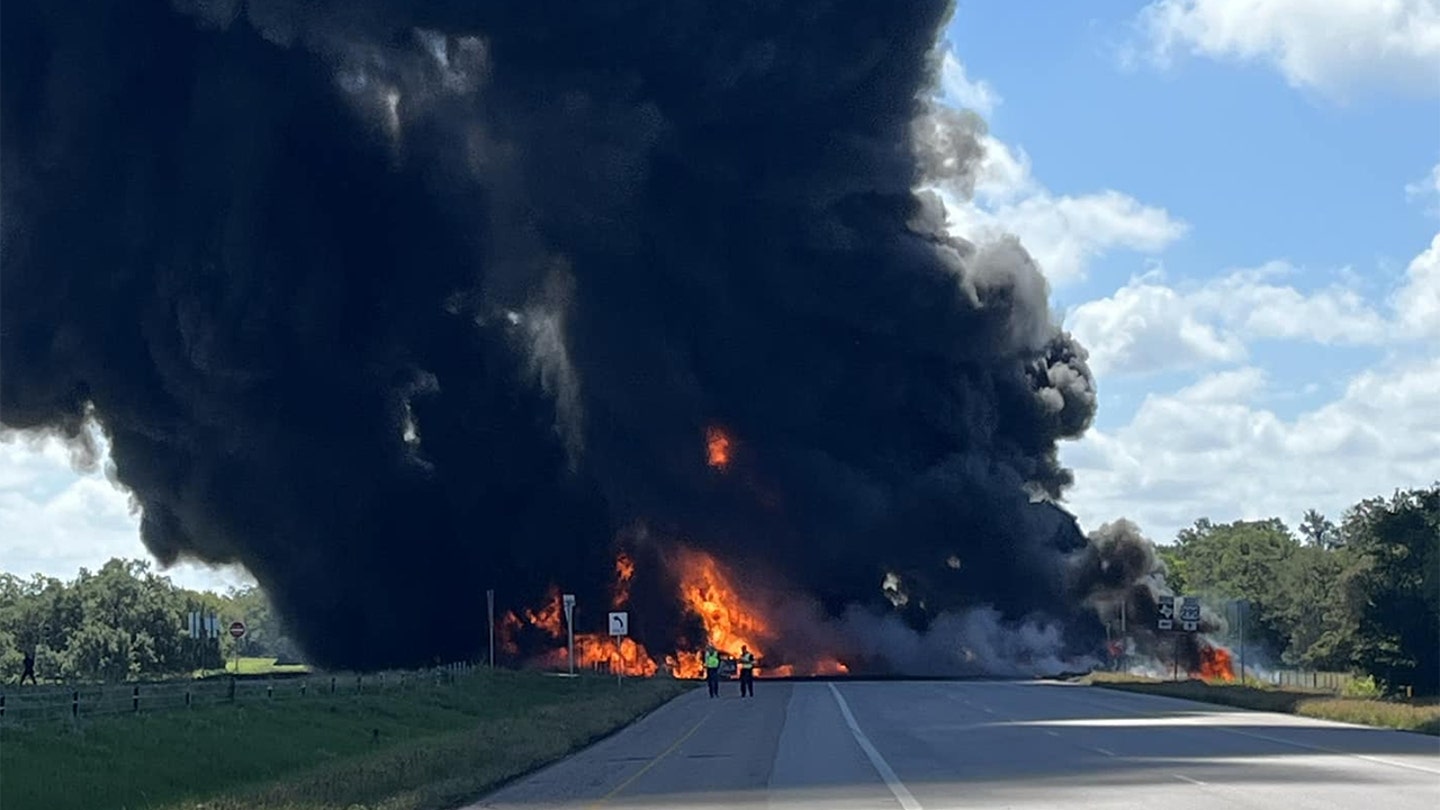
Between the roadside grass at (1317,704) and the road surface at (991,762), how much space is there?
93cm

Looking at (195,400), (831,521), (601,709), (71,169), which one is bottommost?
(601,709)

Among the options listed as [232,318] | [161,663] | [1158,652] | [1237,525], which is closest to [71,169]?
[232,318]

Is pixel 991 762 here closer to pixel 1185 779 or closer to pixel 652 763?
pixel 1185 779

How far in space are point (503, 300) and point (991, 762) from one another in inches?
2309

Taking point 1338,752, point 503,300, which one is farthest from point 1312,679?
point 1338,752

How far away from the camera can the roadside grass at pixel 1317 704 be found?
37.5m

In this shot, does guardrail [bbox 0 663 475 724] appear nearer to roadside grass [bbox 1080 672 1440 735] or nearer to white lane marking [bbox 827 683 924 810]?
white lane marking [bbox 827 683 924 810]

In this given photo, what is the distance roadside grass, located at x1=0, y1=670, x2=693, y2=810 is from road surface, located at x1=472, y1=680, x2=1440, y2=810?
1208 millimetres

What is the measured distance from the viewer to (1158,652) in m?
87.6

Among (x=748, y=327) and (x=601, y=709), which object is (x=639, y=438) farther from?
(x=601, y=709)

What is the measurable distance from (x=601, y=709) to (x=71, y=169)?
41741 millimetres

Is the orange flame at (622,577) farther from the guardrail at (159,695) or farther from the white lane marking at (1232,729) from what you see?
the guardrail at (159,695)

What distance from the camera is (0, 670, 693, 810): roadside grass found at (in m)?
23.4

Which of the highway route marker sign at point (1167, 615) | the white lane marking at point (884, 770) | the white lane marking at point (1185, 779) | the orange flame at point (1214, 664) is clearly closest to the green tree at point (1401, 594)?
the highway route marker sign at point (1167, 615)
